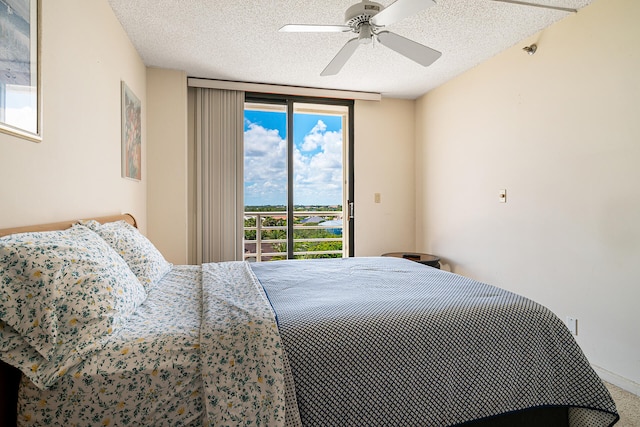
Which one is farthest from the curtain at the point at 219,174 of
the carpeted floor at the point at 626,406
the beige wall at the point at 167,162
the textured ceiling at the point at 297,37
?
the carpeted floor at the point at 626,406

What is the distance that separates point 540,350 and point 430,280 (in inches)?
24.9

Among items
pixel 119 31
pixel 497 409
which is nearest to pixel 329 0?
pixel 119 31

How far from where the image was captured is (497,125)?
3016mm

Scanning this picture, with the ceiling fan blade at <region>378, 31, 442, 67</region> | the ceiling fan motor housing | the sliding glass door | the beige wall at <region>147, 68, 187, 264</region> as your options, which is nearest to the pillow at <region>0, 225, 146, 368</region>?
the ceiling fan motor housing

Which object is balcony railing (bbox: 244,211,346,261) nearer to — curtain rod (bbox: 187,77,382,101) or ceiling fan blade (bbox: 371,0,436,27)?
curtain rod (bbox: 187,77,382,101)

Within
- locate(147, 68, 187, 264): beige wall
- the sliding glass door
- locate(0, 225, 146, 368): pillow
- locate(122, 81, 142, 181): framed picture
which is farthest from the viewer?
the sliding glass door

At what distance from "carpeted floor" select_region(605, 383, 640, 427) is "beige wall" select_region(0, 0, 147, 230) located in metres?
2.93

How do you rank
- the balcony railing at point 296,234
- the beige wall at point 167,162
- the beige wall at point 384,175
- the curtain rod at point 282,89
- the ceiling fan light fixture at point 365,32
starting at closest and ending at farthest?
the ceiling fan light fixture at point 365,32 → the beige wall at point 167,162 → the curtain rod at point 282,89 → the beige wall at point 384,175 → the balcony railing at point 296,234

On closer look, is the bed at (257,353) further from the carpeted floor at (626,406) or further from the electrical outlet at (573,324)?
the electrical outlet at (573,324)

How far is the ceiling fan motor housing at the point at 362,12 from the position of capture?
1741 mm

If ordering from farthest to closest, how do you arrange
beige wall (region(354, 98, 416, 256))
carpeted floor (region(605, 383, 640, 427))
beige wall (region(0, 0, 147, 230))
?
beige wall (region(354, 98, 416, 256)), carpeted floor (region(605, 383, 640, 427)), beige wall (region(0, 0, 147, 230))

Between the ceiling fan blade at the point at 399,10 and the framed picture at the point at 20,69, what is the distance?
1.52 m

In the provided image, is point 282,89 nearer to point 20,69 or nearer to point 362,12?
point 362,12

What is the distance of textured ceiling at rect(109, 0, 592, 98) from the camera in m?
2.26
